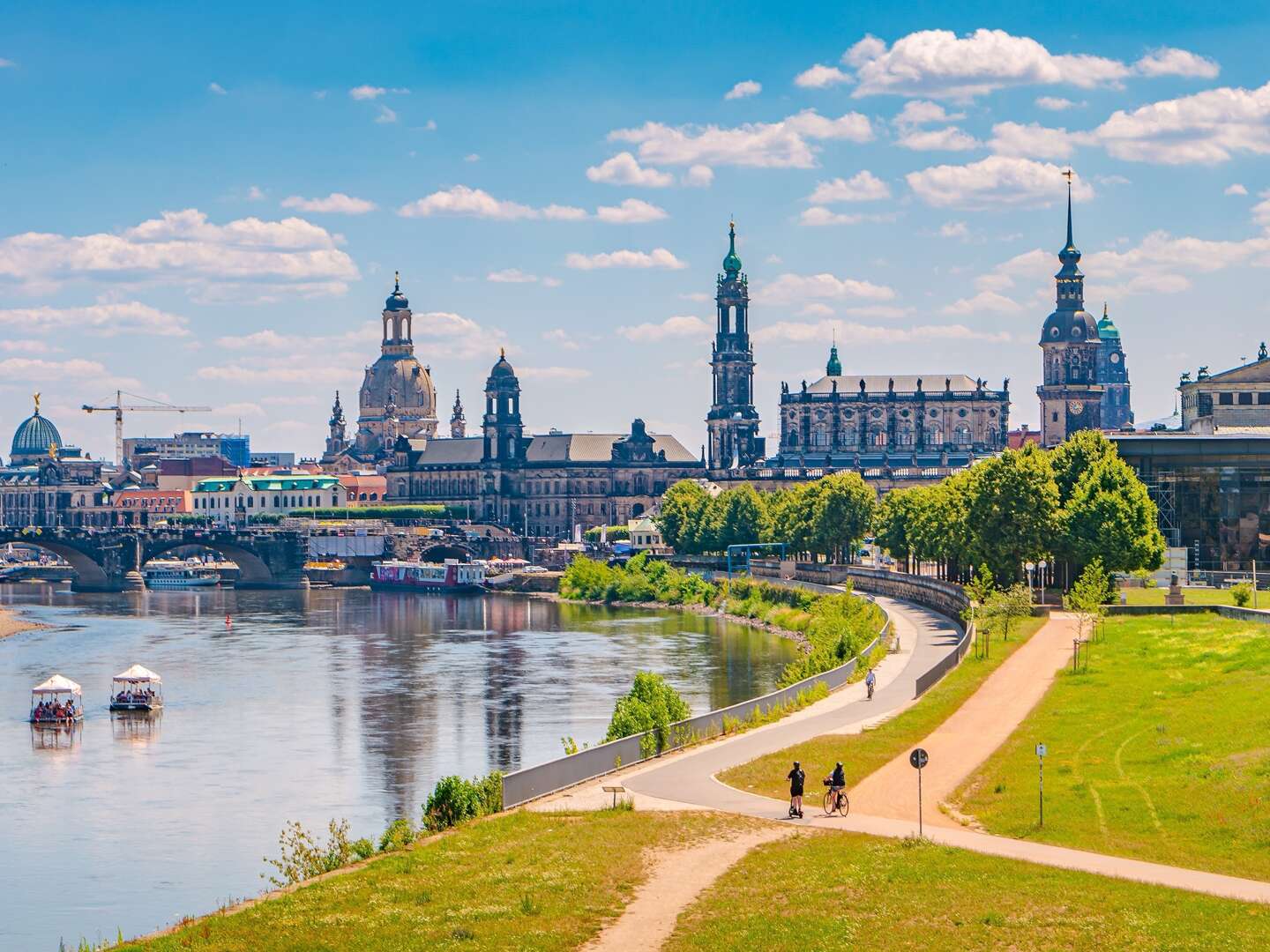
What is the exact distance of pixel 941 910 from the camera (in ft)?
115

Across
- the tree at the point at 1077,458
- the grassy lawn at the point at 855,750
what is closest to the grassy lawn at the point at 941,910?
the grassy lawn at the point at 855,750

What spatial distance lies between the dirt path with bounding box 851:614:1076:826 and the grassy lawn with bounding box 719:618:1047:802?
1.37ft

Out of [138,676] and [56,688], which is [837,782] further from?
[138,676]

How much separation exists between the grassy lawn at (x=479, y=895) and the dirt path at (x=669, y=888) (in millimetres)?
367

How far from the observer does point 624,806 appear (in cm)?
4466

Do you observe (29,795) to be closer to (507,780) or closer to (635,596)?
(507,780)

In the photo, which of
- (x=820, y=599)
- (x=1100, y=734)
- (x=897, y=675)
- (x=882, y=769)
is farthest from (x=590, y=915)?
A: (x=820, y=599)

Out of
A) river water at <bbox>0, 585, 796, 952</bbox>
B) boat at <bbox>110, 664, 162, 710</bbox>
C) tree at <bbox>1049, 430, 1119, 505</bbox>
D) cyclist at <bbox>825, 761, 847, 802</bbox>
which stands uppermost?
tree at <bbox>1049, 430, 1119, 505</bbox>

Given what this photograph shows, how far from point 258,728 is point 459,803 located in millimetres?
34882

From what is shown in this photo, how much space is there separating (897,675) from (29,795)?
102ft

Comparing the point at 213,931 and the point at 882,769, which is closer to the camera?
the point at 213,931

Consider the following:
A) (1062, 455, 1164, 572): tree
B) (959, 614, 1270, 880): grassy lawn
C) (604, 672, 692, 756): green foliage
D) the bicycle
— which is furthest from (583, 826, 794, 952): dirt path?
(1062, 455, 1164, 572): tree

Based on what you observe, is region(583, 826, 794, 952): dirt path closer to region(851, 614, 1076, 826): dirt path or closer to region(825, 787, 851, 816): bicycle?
region(825, 787, 851, 816): bicycle

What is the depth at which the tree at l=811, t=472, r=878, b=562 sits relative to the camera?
525 ft
